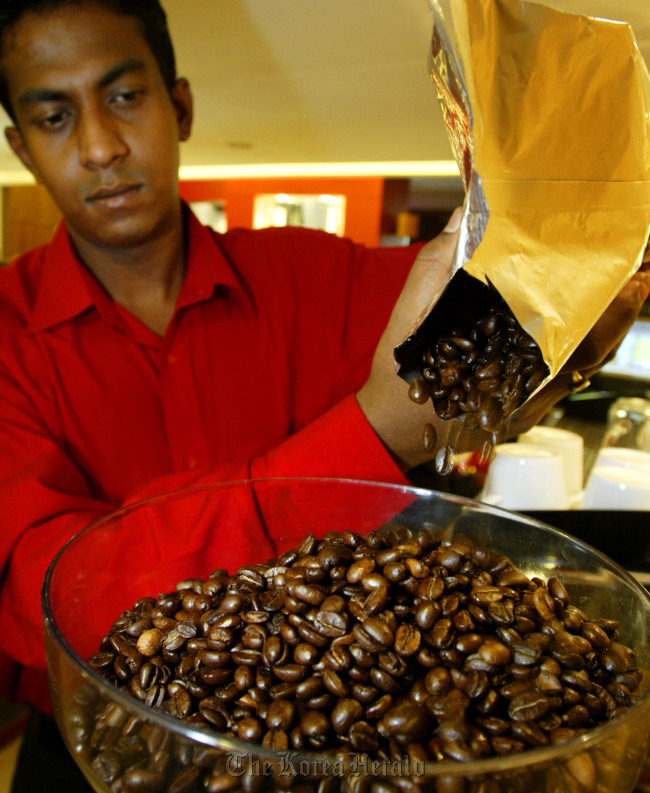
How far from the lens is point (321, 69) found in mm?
1447

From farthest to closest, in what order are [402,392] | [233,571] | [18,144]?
[18,144] < [402,392] < [233,571]

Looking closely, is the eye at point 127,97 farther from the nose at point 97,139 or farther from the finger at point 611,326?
the finger at point 611,326

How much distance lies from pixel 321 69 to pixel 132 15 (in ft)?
1.52

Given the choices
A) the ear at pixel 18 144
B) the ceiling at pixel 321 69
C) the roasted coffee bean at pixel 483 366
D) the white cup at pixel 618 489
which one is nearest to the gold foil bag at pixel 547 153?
the roasted coffee bean at pixel 483 366

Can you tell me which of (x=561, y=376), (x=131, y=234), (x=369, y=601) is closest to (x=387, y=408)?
(x=561, y=376)

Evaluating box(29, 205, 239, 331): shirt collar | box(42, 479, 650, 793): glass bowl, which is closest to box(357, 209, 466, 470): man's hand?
box(42, 479, 650, 793): glass bowl

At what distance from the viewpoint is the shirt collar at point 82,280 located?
1204 mm

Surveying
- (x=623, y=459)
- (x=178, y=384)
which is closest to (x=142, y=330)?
(x=178, y=384)

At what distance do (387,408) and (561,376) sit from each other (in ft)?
0.77

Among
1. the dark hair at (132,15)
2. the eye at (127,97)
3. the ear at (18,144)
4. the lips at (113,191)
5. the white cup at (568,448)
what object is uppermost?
the dark hair at (132,15)

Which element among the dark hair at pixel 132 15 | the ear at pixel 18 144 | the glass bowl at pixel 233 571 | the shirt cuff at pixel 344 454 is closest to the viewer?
the glass bowl at pixel 233 571

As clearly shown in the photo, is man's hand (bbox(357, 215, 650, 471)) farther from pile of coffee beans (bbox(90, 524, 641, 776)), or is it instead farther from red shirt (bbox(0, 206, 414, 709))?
pile of coffee beans (bbox(90, 524, 641, 776))

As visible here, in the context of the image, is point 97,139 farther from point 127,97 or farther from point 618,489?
point 618,489

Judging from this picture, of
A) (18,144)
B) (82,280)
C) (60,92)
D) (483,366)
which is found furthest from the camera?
(18,144)
